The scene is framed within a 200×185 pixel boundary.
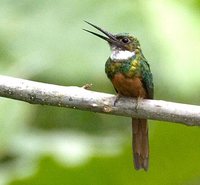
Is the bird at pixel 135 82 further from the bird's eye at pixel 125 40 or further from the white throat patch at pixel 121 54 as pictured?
the bird's eye at pixel 125 40

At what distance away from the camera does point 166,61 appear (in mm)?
3287

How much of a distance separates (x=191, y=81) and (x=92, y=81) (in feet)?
1.93

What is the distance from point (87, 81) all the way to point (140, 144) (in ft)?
1.39

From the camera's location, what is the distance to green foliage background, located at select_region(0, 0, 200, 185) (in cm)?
312

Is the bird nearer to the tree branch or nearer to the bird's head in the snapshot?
the bird's head

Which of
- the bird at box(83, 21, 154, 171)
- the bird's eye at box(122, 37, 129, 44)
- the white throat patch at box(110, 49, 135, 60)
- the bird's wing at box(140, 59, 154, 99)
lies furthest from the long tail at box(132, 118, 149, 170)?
the bird's eye at box(122, 37, 129, 44)

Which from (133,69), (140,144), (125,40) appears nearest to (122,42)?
(125,40)

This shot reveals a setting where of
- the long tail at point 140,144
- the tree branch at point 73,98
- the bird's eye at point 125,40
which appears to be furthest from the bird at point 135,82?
the tree branch at point 73,98

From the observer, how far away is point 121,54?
323cm

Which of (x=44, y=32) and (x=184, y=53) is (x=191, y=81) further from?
(x=44, y=32)

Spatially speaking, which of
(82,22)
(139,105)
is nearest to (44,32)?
(82,22)

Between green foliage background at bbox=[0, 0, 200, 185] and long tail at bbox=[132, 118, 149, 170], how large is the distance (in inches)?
1.5

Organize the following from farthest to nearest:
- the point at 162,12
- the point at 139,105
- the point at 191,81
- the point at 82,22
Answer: the point at 82,22
the point at 162,12
the point at 191,81
the point at 139,105

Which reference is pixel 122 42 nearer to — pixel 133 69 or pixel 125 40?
pixel 125 40
